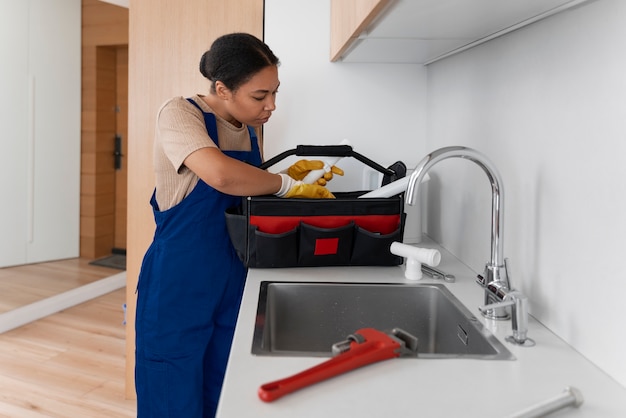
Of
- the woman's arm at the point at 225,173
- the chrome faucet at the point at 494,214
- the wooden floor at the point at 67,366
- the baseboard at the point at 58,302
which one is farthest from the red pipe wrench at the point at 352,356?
the baseboard at the point at 58,302

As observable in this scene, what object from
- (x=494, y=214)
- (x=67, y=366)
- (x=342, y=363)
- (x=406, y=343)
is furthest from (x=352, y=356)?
(x=67, y=366)

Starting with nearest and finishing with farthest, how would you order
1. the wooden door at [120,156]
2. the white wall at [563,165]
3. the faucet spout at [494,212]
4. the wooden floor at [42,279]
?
the white wall at [563,165] → the faucet spout at [494,212] → the wooden floor at [42,279] → the wooden door at [120,156]

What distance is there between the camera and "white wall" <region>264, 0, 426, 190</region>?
2.00 m

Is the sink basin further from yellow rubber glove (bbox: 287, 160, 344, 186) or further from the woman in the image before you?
yellow rubber glove (bbox: 287, 160, 344, 186)

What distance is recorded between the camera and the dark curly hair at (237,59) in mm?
1486

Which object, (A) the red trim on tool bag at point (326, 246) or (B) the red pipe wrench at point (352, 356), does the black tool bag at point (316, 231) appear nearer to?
(A) the red trim on tool bag at point (326, 246)

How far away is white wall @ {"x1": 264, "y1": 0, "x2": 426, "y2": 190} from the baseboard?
7.13 feet

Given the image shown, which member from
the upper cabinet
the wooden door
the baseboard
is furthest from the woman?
the wooden door

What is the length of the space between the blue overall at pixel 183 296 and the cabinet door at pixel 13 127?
8.24 feet

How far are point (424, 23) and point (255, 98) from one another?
1.83 ft

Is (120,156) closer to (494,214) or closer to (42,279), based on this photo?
(42,279)

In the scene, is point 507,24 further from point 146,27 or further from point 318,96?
point 146,27

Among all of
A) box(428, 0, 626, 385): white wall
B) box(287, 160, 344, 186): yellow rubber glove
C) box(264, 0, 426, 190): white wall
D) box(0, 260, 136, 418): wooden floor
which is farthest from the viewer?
box(0, 260, 136, 418): wooden floor

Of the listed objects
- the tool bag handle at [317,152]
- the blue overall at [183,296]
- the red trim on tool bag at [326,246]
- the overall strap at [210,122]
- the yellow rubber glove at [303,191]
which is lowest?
the blue overall at [183,296]
